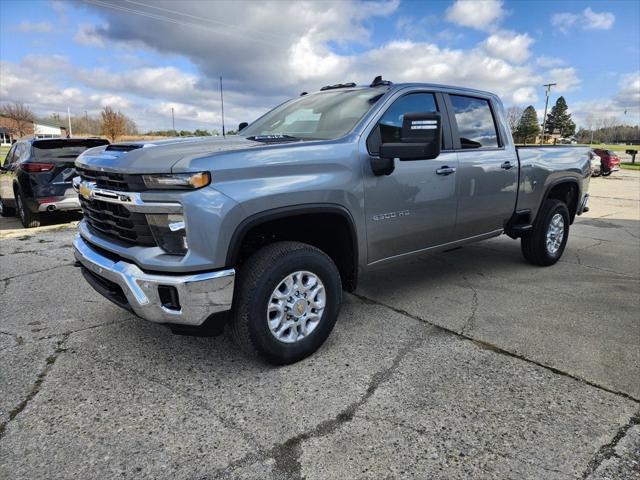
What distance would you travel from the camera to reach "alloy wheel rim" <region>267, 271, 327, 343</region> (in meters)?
2.95

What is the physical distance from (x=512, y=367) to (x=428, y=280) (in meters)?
2.04

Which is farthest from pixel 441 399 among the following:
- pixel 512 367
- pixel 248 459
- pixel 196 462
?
pixel 196 462

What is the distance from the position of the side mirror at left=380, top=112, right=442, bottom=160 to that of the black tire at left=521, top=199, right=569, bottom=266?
281 cm

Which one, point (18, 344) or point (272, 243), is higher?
point (272, 243)

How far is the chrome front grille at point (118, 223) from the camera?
2.70 metres

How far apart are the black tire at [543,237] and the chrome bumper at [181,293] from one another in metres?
4.09

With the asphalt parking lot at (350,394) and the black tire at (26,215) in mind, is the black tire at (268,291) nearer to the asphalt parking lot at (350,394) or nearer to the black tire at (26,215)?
the asphalt parking lot at (350,394)

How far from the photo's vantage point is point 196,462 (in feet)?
7.23

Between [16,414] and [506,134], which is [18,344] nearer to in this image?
[16,414]

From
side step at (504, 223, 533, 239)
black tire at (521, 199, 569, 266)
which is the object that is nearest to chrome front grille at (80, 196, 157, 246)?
side step at (504, 223, 533, 239)

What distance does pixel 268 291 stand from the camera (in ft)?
9.27

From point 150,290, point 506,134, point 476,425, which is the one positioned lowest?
point 476,425

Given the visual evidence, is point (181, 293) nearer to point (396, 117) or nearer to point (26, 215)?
point (396, 117)

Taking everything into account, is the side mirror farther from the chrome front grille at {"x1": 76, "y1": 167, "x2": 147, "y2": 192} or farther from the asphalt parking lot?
the chrome front grille at {"x1": 76, "y1": 167, "x2": 147, "y2": 192}
